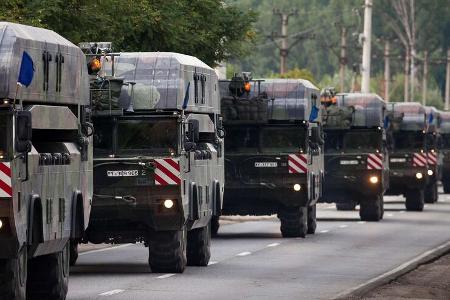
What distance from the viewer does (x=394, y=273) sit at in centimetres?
2680

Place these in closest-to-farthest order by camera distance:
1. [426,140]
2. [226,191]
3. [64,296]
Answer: [64,296] → [226,191] → [426,140]

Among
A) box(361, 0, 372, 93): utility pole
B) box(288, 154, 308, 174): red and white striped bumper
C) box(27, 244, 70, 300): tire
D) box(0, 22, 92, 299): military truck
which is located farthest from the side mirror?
box(361, 0, 372, 93): utility pole

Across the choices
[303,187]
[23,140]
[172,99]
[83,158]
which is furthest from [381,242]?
[23,140]

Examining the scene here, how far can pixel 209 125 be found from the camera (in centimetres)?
2941

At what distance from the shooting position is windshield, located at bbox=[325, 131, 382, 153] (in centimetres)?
4472

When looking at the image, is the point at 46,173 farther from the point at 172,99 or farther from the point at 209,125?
the point at 209,125

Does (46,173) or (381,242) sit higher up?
(46,173)

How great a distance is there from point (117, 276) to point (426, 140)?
28.0 metres

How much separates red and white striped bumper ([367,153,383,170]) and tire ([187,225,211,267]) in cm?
1619

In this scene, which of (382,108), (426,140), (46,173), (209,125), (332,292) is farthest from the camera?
(426,140)

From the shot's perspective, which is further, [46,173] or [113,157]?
[113,157]

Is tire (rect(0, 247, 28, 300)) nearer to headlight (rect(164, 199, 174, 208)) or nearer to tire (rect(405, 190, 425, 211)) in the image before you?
headlight (rect(164, 199, 174, 208))

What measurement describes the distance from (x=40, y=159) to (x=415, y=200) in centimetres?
3590

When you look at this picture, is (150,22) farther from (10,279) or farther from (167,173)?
(10,279)
